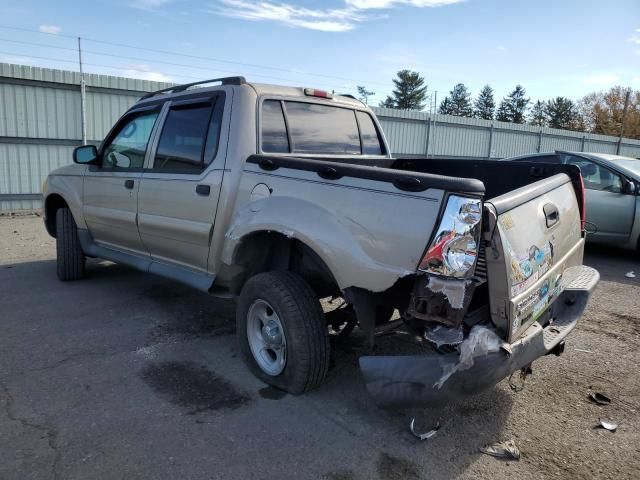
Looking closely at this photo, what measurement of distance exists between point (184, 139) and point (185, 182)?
0.44m

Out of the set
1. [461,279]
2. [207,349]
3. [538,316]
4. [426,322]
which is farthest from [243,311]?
[538,316]

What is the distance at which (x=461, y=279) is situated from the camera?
2.44 m

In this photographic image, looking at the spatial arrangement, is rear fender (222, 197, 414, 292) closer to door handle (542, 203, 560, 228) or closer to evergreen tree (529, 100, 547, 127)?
door handle (542, 203, 560, 228)

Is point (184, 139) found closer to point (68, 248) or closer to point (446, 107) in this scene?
point (68, 248)

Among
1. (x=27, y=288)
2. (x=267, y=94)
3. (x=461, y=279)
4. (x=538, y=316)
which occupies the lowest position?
(x=27, y=288)

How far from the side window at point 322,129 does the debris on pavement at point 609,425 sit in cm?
282

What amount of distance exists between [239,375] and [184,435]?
0.81 meters

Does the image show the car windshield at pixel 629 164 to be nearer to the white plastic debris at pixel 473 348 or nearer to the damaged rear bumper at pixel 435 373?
the damaged rear bumper at pixel 435 373

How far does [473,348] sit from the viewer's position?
2.44 meters

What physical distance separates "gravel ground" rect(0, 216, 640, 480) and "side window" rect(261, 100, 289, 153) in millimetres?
Answer: 1675

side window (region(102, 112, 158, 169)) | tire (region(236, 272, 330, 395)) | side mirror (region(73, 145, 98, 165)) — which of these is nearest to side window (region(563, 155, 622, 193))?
tire (region(236, 272, 330, 395))

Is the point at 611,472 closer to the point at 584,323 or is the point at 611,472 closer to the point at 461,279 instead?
the point at 461,279

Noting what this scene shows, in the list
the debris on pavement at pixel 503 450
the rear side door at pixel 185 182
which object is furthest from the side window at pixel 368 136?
the debris on pavement at pixel 503 450

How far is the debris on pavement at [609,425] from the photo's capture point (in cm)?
304
